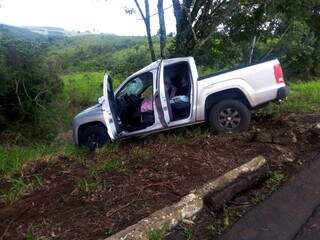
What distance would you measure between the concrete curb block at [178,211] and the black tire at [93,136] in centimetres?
452

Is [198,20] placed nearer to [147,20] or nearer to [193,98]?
[147,20]

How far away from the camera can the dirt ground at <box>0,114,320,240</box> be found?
4602 mm

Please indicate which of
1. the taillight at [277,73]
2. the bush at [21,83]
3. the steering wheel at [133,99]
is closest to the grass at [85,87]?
the bush at [21,83]

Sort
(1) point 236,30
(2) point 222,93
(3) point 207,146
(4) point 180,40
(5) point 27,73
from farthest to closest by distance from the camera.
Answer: (5) point 27,73
(1) point 236,30
(4) point 180,40
(2) point 222,93
(3) point 207,146

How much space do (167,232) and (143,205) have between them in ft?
1.68

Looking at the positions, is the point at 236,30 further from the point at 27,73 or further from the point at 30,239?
the point at 30,239

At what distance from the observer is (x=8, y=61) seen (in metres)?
17.3

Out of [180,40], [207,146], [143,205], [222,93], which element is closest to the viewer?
[143,205]

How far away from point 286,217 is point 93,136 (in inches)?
228

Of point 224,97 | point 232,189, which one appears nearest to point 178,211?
point 232,189

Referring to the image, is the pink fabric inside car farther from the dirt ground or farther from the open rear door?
the dirt ground

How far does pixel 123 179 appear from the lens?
5.54m

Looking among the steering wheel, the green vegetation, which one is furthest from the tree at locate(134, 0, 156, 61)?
the green vegetation

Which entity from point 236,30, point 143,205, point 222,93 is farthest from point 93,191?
point 236,30
